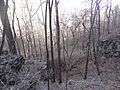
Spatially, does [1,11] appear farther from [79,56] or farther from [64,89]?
[79,56]

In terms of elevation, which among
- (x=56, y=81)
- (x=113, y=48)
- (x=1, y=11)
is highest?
(x=1, y=11)

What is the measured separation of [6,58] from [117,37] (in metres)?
15.5

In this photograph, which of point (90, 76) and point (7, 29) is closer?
point (7, 29)

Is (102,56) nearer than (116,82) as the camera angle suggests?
No

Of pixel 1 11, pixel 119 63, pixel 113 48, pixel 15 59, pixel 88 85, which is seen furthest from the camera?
pixel 113 48

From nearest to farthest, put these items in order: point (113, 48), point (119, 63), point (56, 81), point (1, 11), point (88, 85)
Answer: point (1, 11) < point (88, 85) < point (56, 81) < point (119, 63) < point (113, 48)

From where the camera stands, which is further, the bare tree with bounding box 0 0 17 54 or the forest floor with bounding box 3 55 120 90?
the forest floor with bounding box 3 55 120 90

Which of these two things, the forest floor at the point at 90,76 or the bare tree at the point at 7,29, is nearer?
the bare tree at the point at 7,29

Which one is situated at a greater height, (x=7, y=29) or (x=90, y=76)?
(x=7, y=29)

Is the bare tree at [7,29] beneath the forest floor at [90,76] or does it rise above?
above

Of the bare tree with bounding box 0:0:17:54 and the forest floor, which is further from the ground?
the bare tree with bounding box 0:0:17:54

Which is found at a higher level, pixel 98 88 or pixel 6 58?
pixel 6 58

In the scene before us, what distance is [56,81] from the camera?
1559cm

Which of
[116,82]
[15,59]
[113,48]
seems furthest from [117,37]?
[15,59]
